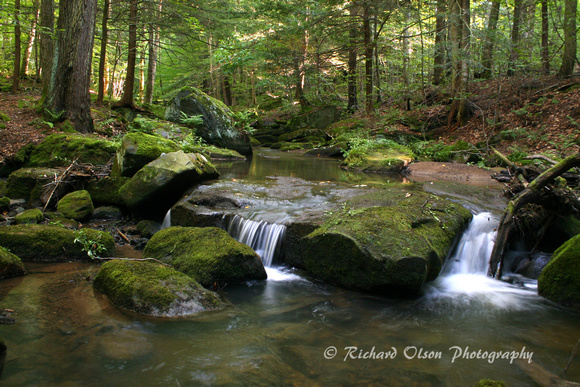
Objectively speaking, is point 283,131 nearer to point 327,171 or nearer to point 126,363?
point 327,171

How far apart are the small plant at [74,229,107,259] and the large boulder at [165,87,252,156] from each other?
1077 centimetres

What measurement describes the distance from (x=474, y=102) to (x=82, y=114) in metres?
15.4

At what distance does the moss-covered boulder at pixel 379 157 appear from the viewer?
13320 millimetres

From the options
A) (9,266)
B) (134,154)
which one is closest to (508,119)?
(134,154)

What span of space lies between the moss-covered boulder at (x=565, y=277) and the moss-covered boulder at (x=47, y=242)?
6.60 metres

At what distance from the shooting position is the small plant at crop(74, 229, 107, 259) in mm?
5785

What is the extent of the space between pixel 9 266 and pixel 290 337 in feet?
12.7

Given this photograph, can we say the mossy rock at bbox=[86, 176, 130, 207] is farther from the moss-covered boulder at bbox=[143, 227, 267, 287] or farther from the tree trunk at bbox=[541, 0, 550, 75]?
the tree trunk at bbox=[541, 0, 550, 75]

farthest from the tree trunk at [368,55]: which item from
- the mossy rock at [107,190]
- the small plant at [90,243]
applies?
the small plant at [90,243]

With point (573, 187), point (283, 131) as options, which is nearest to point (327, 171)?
point (573, 187)

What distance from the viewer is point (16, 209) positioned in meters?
8.02

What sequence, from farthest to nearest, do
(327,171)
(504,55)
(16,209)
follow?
1. (504,55)
2. (327,171)
3. (16,209)

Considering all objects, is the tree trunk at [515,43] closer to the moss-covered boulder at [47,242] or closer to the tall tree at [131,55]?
the moss-covered boulder at [47,242]

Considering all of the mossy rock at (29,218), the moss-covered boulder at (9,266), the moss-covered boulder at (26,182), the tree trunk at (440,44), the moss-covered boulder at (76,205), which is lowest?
the moss-covered boulder at (9,266)
